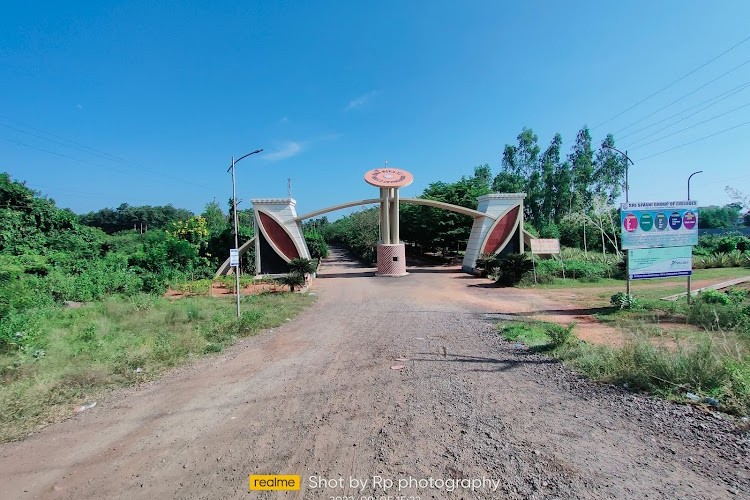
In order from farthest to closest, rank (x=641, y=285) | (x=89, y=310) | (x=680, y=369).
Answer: (x=641, y=285) → (x=89, y=310) → (x=680, y=369)

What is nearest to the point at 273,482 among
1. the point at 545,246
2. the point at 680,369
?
the point at 680,369

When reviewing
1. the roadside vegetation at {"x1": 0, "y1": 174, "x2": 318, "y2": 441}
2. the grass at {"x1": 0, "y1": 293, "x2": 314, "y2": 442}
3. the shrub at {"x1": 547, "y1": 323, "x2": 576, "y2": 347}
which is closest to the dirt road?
the grass at {"x1": 0, "y1": 293, "x2": 314, "y2": 442}

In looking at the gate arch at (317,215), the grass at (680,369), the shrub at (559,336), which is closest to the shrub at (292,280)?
the gate arch at (317,215)

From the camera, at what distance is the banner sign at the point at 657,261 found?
10531 millimetres

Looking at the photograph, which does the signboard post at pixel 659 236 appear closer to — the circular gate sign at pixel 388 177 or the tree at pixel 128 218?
the circular gate sign at pixel 388 177

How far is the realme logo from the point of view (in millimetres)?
2984

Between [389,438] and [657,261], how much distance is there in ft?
35.0

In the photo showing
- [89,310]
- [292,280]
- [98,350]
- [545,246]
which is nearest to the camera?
[98,350]

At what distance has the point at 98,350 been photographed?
7.00 m

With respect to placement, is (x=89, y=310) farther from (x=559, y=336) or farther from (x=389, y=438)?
(x=559, y=336)

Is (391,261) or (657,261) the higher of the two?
(657,261)

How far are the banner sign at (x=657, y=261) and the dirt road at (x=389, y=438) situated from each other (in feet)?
21.5

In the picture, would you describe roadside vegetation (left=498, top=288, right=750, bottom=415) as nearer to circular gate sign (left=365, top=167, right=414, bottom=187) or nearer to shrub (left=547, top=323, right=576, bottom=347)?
shrub (left=547, top=323, right=576, bottom=347)

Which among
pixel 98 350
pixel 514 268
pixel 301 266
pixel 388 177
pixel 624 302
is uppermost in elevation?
pixel 388 177
